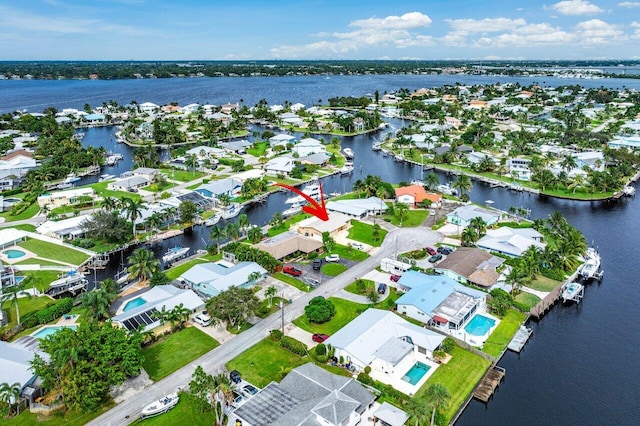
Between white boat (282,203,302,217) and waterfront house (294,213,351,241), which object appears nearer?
waterfront house (294,213,351,241)

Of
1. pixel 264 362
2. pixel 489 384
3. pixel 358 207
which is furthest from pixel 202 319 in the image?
pixel 358 207

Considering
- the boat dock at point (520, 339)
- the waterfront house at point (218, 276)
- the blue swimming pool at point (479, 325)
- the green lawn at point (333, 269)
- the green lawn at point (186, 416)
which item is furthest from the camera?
the green lawn at point (333, 269)

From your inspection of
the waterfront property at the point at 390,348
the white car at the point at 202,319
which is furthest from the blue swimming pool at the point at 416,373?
the white car at the point at 202,319

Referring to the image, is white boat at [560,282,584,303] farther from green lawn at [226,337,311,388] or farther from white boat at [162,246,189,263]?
white boat at [162,246,189,263]

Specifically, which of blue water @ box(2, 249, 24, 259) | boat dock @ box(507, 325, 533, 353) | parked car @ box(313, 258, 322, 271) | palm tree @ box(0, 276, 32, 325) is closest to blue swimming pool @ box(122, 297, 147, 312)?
palm tree @ box(0, 276, 32, 325)

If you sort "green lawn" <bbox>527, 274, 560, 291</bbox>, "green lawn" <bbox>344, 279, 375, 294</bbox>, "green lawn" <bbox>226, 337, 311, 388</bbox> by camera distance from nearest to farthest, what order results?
"green lawn" <bbox>226, 337, 311, 388</bbox>, "green lawn" <bbox>344, 279, 375, 294</bbox>, "green lawn" <bbox>527, 274, 560, 291</bbox>

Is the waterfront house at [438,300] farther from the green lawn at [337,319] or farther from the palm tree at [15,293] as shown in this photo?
the palm tree at [15,293]

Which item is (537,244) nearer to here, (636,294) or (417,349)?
(636,294)
